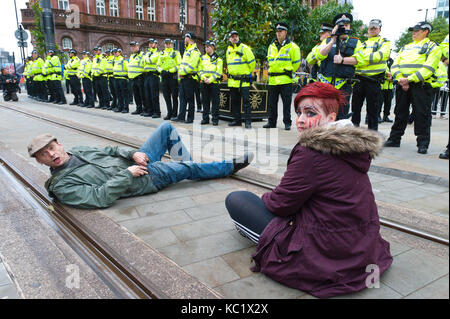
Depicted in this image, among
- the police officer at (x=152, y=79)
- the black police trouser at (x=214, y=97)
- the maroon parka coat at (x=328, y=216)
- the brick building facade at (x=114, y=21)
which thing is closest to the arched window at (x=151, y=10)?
the brick building facade at (x=114, y=21)

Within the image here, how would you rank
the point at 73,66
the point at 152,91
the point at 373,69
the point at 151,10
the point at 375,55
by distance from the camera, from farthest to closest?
the point at 151,10, the point at 73,66, the point at 152,91, the point at 373,69, the point at 375,55

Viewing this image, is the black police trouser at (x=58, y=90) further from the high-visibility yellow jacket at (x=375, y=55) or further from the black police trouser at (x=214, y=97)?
the high-visibility yellow jacket at (x=375, y=55)

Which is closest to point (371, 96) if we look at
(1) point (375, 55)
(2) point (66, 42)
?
(1) point (375, 55)

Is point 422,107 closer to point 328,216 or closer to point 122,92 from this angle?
point 328,216

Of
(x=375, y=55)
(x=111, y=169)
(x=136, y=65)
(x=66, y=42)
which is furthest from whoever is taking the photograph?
(x=66, y=42)

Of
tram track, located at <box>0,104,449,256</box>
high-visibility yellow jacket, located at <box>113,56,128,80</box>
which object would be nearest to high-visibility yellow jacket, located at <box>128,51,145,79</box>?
high-visibility yellow jacket, located at <box>113,56,128,80</box>

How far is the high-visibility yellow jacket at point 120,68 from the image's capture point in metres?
12.7

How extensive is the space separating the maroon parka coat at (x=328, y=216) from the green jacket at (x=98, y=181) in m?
1.96

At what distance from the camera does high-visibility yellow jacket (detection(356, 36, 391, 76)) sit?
21.1ft

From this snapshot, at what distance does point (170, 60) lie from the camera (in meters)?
10.5

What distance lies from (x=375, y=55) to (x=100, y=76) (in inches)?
448

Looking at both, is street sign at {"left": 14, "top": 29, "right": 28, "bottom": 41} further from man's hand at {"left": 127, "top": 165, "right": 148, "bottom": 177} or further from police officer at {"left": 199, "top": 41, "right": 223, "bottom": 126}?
man's hand at {"left": 127, "top": 165, "right": 148, "bottom": 177}

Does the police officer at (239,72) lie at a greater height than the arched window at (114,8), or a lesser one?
lesser
